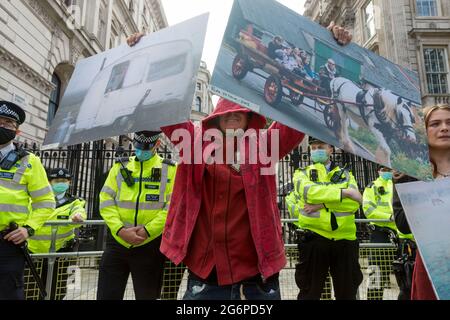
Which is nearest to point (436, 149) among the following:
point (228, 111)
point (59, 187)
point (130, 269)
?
point (228, 111)

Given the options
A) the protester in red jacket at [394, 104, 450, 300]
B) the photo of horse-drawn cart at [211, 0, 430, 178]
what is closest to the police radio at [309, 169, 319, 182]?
the protester in red jacket at [394, 104, 450, 300]

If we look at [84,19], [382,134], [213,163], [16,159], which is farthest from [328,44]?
[84,19]

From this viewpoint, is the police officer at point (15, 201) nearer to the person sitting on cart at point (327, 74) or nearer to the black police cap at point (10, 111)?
the black police cap at point (10, 111)

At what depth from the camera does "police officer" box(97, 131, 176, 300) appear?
3148 mm

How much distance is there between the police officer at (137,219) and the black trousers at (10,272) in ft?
2.27

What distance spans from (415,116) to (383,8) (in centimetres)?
1903

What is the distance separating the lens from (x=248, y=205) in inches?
75.1

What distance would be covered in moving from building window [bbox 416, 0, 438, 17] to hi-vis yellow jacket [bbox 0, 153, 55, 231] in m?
20.6

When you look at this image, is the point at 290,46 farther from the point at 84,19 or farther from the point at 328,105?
the point at 84,19

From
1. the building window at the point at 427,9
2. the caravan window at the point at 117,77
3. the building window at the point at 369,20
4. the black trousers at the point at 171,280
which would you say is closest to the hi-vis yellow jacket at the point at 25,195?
the black trousers at the point at 171,280

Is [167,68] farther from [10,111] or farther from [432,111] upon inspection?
[10,111]

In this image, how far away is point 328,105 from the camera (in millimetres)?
1678

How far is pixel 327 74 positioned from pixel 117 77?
1.19 m

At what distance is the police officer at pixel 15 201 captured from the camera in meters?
2.96
